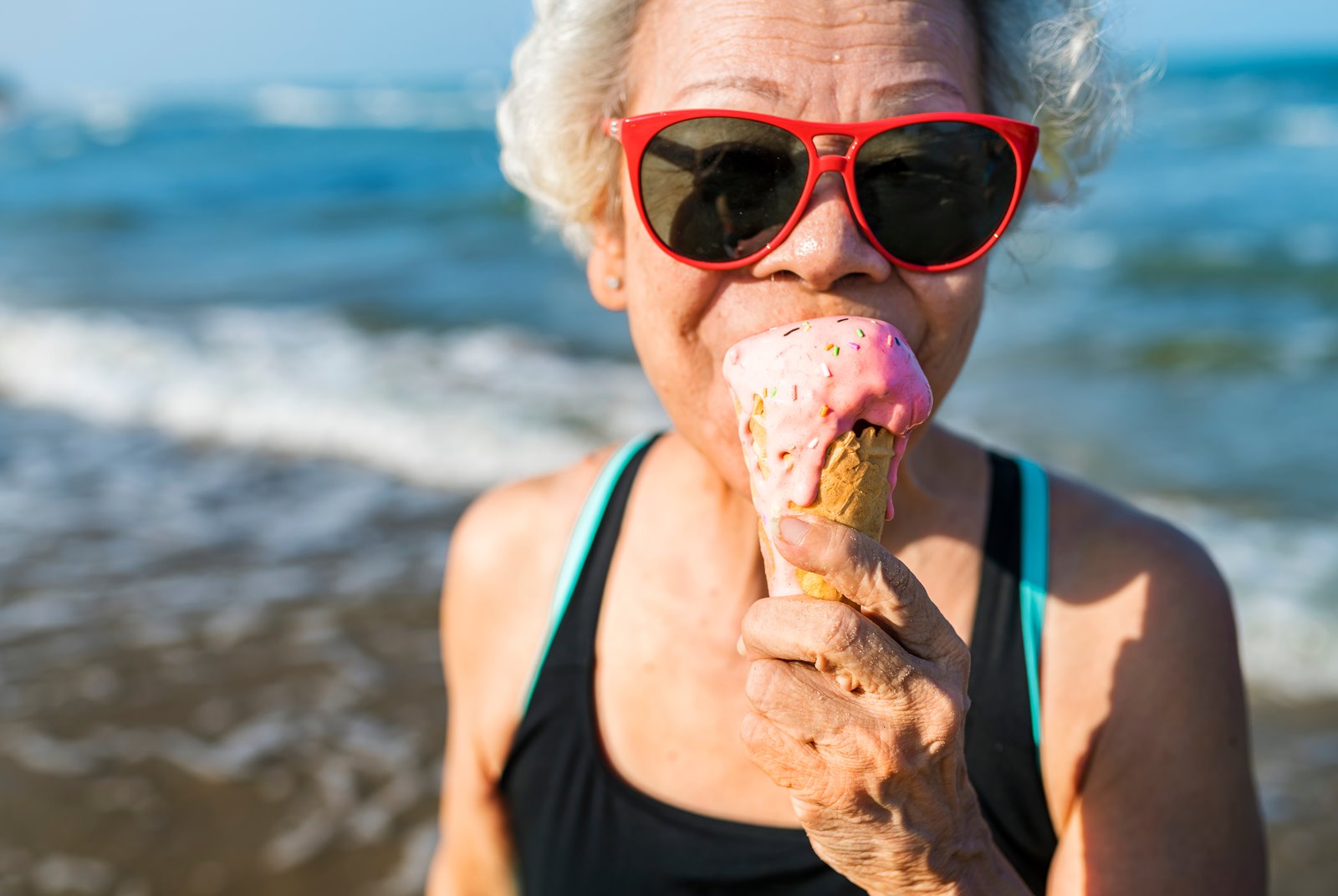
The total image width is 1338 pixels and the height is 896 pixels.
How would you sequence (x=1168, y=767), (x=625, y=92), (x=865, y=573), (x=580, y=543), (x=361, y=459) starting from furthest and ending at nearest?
1. (x=361, y=459)
2. (x=580, y=543)
3. (x=625, y=92)
4. (x=1168, y=767)
5. (x=865, y=573)

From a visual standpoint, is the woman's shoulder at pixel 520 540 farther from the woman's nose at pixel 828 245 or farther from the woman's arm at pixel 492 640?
the woman's nose at pixel 828 245

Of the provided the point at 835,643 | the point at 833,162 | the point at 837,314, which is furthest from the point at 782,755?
the point at 833,162

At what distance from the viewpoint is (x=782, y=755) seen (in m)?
1.54

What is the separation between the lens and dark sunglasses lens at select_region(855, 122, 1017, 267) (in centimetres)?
174

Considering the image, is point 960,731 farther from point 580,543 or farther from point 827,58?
point 580,543

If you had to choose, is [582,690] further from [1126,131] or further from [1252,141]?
[1252,141]

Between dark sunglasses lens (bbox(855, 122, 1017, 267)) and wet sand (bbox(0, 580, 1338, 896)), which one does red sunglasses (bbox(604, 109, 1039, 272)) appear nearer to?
dark sunglasses lens (bbox(855, 122, 1017, 267))

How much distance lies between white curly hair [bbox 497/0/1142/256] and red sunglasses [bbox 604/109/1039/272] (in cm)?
23

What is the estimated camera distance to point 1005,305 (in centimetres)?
1218

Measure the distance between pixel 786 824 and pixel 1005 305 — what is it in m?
10.9

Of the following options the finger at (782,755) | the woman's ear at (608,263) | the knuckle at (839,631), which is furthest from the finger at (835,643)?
the woman's ear at (608,263)

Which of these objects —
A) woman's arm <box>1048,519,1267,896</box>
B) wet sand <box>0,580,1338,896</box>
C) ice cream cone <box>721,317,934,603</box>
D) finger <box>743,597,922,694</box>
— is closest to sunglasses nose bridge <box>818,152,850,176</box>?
ice cream cone <box>721,317,934,603</box>

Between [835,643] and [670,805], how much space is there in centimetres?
93

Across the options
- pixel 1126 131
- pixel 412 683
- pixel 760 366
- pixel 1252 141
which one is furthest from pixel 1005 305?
pixel 1252 141
